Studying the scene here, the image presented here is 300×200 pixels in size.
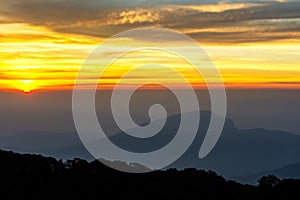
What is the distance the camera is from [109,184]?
62062mm

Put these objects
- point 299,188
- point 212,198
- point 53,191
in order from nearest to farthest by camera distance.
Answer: point 53,191 < point 212,198 < point 299,188

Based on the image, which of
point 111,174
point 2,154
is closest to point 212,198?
point 111,174

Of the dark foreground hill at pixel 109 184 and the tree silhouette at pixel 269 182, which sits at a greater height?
the tree silhouette at pixel 269 182

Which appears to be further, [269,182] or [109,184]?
[269,182]

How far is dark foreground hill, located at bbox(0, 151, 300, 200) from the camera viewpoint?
56219 mm

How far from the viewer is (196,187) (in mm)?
66312

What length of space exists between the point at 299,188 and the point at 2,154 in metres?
50.6

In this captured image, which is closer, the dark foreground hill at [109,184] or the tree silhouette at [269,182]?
the dark foreground hill at [109,184]

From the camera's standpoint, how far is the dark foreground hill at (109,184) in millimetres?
56219

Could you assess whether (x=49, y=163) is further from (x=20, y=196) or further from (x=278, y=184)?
(x=278, y=184)

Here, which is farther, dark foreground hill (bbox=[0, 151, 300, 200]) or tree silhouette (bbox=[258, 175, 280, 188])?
tree silhouette (bbox=[258, 175, 280, 188])

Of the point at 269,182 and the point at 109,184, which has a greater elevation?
the point at 269,182

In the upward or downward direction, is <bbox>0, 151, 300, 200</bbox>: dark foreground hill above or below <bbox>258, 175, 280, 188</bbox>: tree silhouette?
below

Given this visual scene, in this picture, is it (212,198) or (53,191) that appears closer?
(53,191)
